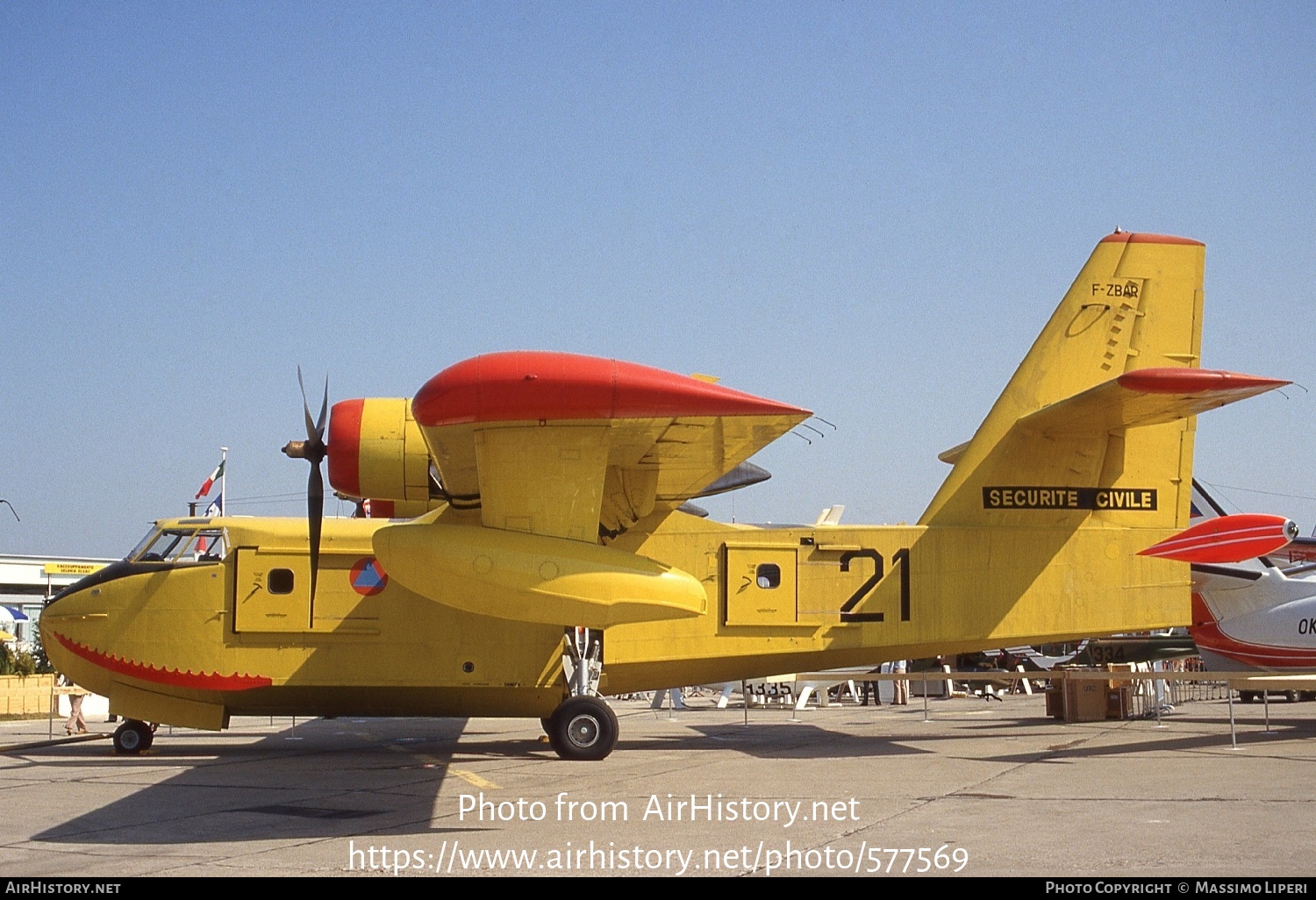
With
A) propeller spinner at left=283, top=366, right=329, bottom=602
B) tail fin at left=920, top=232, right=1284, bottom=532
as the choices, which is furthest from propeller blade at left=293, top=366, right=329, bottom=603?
tail fin at left=920, top=232, right=1284, bottom=532

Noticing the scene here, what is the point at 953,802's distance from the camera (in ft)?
34.1

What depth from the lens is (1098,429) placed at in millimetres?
14758

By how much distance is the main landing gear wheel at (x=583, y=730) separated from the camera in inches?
560

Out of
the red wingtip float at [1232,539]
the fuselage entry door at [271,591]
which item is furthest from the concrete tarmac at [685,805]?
the red wingtip float at [1232,539]

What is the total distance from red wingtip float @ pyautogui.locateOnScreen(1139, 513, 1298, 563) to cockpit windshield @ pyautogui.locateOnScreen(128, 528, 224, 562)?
1237 cm

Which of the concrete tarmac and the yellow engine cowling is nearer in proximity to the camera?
Answer: the concrete tarmac

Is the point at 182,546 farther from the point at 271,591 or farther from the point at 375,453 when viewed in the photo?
the point at 375,453

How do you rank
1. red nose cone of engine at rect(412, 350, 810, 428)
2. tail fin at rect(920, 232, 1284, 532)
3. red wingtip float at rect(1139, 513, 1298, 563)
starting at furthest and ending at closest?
tail fin at rect(920, 232, 1284, 532), red wingtip float at rect(1139, 513, 1298, 563), red nose cone of engine at rect(412, 350, 810, 428)

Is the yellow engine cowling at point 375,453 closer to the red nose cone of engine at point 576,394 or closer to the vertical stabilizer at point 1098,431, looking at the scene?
the red nose cone of engine at point 576,394

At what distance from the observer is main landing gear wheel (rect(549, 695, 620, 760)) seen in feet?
46.7

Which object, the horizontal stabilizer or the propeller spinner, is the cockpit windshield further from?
the horizontal stabilizer

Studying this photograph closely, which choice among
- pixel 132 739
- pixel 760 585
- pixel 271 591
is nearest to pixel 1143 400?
pixel 760 585
